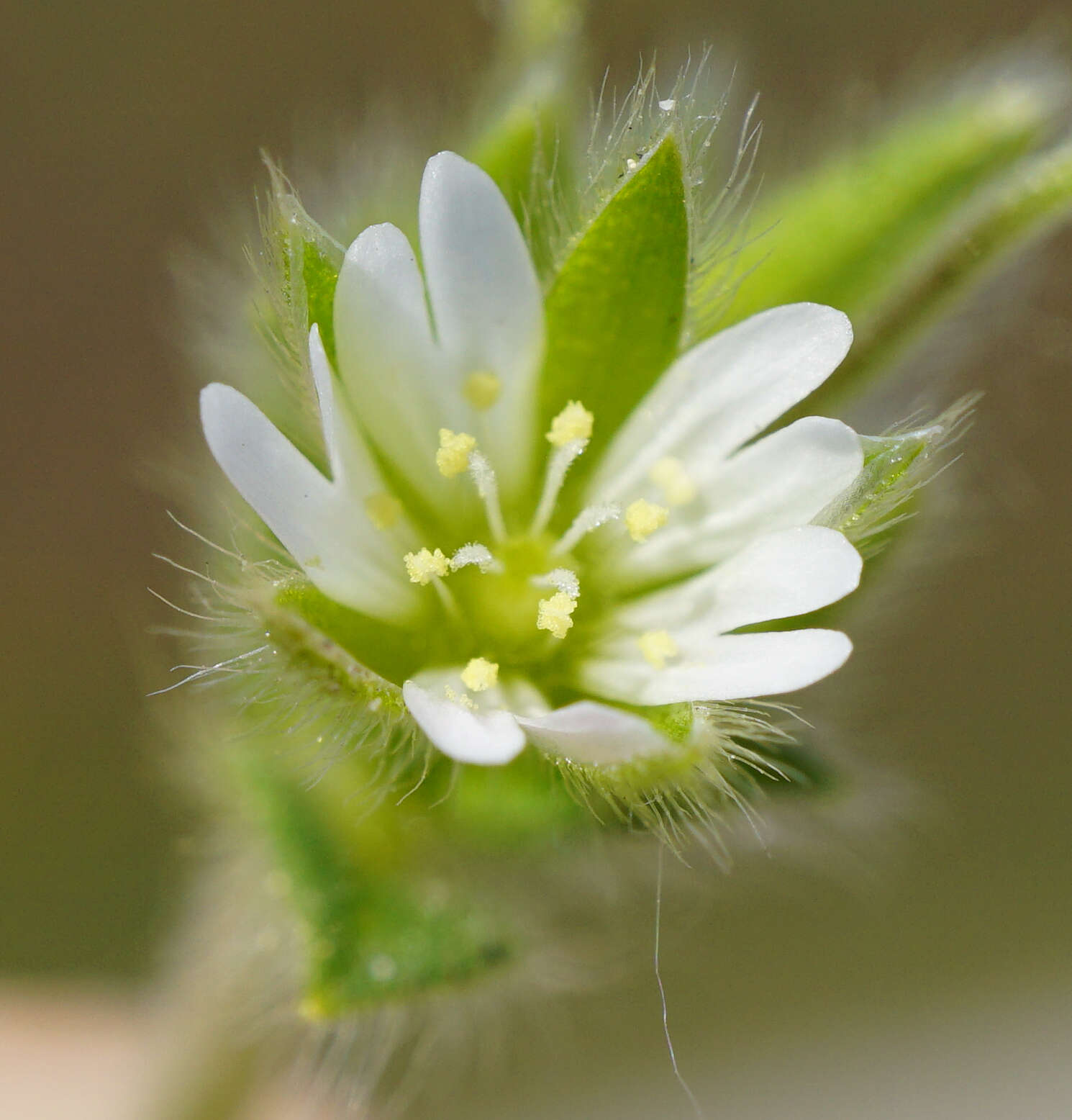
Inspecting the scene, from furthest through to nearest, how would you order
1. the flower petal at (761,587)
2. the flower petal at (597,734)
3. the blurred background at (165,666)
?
1. the blurred background at (165,666)
2. the flower petal at (761,587)
3. the flower petal at (597,734)

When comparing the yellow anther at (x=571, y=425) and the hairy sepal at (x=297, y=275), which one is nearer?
the hairy sepal at (x=297, y=275)

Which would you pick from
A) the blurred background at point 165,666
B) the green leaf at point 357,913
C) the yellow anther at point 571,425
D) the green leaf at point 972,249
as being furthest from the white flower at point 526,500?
the blurred background at point 165,666

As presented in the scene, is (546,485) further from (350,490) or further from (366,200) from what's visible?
(366,200)

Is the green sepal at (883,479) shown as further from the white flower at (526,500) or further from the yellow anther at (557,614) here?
the yellow anther at (557,614)

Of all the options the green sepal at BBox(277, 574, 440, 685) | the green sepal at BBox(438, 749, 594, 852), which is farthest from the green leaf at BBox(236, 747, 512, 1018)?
the green sepal at BBox(277, 574, 440, 685)

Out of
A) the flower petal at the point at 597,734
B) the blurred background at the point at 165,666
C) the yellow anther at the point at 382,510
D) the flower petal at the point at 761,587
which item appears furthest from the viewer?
the blurred background at the point at 165,666

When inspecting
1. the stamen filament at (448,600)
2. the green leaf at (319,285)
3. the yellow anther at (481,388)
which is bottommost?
the stamen filament at (448,600)

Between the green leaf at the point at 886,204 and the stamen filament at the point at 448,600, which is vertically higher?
the green leaf at the point at 886,204
